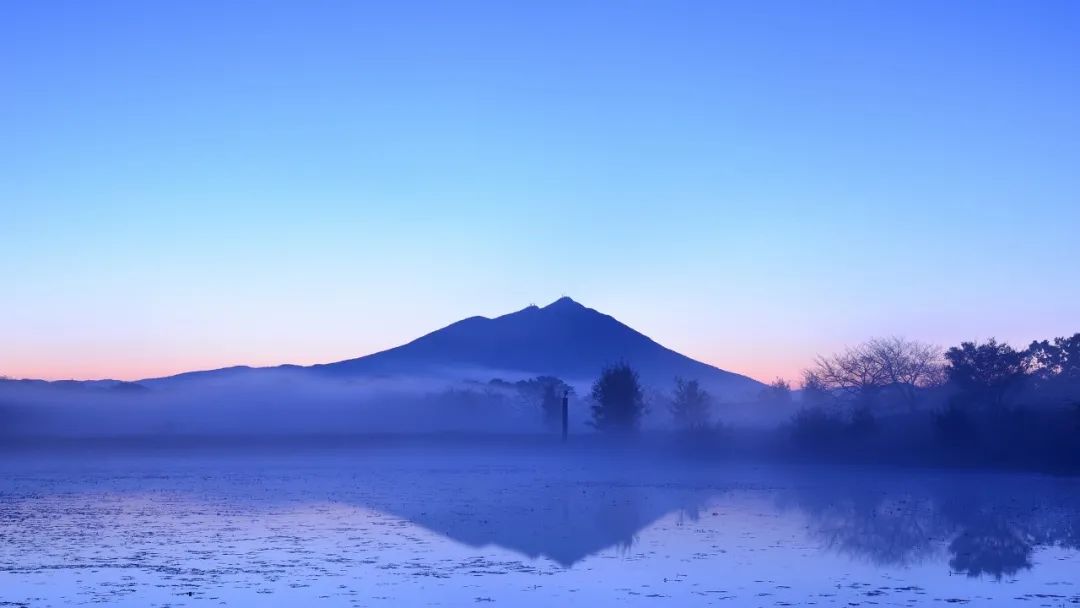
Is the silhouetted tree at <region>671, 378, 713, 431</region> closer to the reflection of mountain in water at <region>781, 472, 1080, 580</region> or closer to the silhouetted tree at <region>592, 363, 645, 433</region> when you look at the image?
the silhouetted tree at <region>592, 363, 645, 433</region>

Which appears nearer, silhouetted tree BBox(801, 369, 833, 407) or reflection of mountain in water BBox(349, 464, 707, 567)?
reflection of mountain in water BBox(349, 464, 707, 567)

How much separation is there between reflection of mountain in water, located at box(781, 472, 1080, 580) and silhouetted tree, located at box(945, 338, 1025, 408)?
29751 mm

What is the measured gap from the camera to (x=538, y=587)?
68.0ft

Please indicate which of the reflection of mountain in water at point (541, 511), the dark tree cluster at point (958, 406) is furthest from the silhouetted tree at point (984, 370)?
the reflection of mountain in water at point (541, 511)

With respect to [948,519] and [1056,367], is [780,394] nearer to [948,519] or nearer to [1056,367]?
[1056,367]

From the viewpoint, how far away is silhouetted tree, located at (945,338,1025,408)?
79.2 meters

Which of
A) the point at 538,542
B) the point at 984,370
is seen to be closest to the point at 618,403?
the point at 984,370

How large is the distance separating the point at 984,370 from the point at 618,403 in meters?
33.6

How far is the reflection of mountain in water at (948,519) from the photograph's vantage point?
25797 millimetres

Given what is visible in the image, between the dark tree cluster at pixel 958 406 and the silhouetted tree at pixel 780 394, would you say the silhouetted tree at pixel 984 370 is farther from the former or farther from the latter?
the silhouetted tree at pixel 780 394

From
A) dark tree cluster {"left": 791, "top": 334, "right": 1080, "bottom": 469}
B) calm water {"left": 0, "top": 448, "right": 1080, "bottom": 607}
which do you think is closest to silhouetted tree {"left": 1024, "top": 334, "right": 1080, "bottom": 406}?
dark tree cluster {"left": 791, "top": 334, "right": 1080, "bottom": 469}

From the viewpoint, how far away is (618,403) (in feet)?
326

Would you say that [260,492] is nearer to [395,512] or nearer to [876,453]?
[395,512]

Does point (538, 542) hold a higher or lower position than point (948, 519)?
lower
